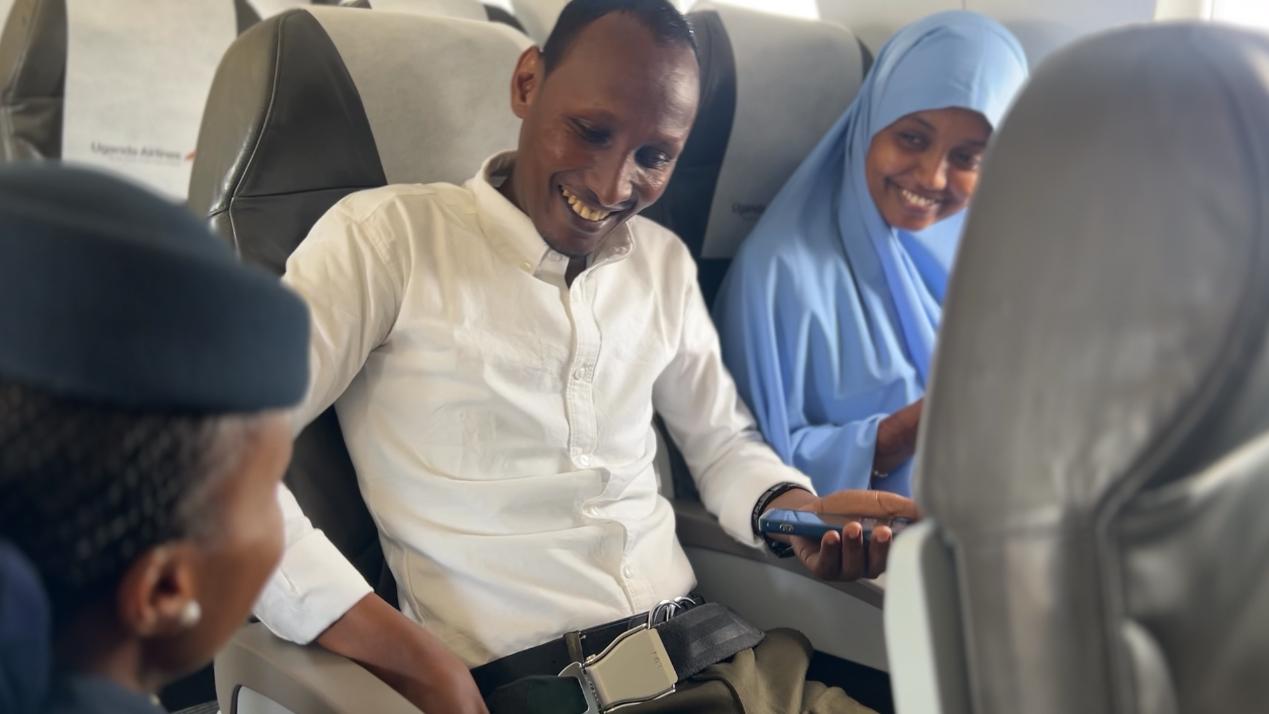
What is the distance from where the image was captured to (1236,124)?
1.83ft

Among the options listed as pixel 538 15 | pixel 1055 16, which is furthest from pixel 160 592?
pixel 538 15

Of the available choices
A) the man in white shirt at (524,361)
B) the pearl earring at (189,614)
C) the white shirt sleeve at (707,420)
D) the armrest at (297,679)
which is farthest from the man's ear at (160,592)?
the white shirt sleeve at (707,420)

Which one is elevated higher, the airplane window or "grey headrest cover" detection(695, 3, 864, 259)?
the airplane window

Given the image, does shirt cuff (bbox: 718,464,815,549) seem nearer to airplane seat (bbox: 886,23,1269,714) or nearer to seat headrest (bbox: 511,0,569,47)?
airplane seat (bbox: 886,23,1269,714)

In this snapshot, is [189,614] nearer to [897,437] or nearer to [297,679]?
[297,679]

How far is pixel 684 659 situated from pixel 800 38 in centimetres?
113

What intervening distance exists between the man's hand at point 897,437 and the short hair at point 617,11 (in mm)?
623

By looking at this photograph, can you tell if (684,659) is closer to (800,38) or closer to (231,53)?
(231,53)

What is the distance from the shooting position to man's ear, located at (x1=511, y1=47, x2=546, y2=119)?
1.33 meters

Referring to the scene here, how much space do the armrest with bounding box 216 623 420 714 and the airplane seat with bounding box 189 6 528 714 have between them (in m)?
0.02

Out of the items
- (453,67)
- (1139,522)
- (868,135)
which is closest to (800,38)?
(868,135)

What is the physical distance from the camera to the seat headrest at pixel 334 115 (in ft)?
4.07

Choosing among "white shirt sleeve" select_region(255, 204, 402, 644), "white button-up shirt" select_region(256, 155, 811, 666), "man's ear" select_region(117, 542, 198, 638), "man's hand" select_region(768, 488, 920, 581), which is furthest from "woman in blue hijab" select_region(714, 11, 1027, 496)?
"man's ear" select_region(117, 542, 198, 638)

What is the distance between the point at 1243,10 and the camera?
4.76 feet
